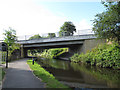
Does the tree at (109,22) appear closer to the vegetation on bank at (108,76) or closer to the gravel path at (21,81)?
the vegetation on bank at (108,76)

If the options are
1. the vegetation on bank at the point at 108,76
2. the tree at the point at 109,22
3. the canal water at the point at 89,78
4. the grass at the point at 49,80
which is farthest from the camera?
the tree at the point at 109,22

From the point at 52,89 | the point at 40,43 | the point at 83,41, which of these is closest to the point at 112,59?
the point at 83,41

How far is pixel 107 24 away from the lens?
46.3 ft

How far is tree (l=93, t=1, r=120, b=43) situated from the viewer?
13.2 meters

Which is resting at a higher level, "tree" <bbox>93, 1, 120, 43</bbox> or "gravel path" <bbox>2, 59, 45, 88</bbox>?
"tree" <bbox>93, 1, 120, 43</bbox>

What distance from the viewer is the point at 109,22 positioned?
45.3 feet

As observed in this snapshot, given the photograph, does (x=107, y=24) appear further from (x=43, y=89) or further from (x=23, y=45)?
(x=23, y=45)

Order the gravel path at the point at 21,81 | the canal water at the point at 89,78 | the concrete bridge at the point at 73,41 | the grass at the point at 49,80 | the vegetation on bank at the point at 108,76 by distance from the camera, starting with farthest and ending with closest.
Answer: the concrete bridge at the point at 73,41
the vegetation on bank at the point at 108,76
the canal water at the point at 89,78
the grass at the point at 49,80
the gravel path at the point at 21,81

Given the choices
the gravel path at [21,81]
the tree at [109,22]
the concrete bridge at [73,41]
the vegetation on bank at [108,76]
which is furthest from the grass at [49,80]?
the concrete bridge at [73,41]

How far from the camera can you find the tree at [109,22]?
520 inches

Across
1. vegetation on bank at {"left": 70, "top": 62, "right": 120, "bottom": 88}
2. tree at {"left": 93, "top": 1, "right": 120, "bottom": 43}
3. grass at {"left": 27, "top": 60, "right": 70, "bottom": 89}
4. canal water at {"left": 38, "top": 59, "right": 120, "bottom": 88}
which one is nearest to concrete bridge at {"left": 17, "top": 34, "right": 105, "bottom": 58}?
tree at {"left": 93, "top": 1, "right": 120, "bottom": 43}

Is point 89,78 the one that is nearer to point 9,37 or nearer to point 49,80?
point 49,80

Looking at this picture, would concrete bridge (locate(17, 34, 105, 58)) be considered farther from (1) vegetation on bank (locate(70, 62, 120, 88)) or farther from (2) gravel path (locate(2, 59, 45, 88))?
(2) gravel path (locate(2, 59, 45, 88))

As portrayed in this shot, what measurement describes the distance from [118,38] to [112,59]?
10.2 feet
